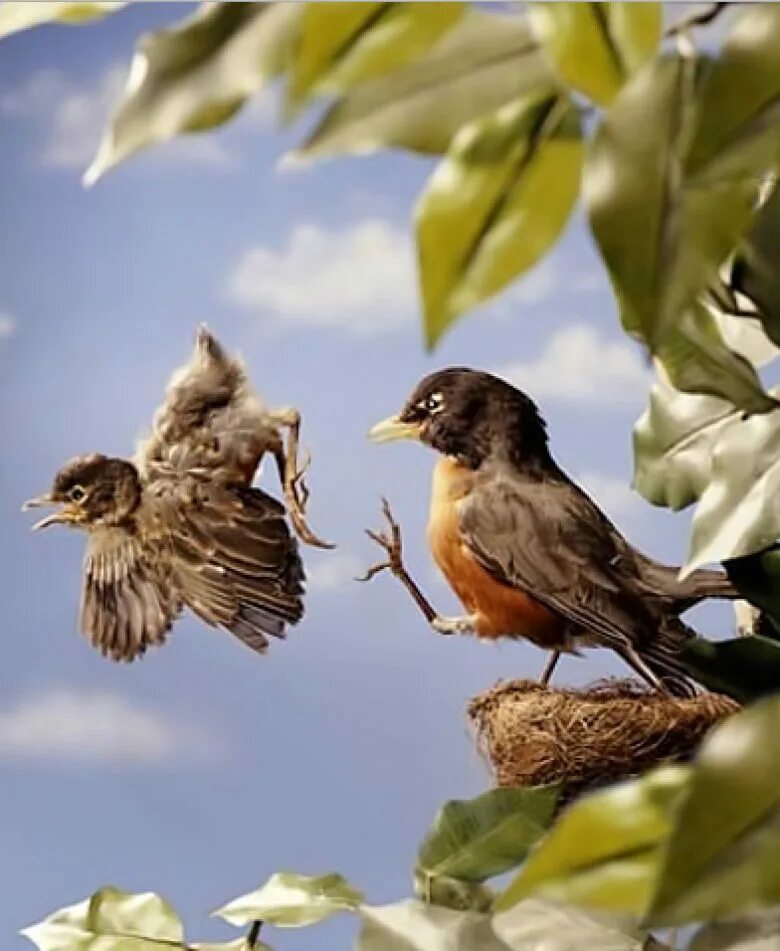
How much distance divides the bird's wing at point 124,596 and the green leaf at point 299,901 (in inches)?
41.0

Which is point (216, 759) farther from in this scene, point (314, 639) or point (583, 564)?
point (583, 564)

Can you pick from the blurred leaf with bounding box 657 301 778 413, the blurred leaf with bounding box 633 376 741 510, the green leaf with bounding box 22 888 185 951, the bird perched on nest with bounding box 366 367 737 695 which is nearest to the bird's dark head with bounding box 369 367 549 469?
the bird perched on nest with bounding box 366 367 737 695

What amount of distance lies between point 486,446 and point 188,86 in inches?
43.9

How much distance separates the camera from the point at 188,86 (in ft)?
0.59

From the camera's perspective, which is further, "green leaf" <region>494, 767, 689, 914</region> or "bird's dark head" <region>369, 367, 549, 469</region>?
"bird's dark head" <region>369, 367, 549, 469</region>

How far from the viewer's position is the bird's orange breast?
4.09 ft

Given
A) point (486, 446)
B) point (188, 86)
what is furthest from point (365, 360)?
point (188, 86)

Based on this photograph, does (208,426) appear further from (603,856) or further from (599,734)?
(603,856)

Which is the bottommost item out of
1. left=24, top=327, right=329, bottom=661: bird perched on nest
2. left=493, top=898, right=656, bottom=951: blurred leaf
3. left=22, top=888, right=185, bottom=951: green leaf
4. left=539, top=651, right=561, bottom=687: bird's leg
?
left=22, top=888, right=185, bottom=951: green leaf

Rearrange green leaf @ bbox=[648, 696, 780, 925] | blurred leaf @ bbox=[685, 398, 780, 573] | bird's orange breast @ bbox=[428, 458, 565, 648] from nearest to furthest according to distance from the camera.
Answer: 1. green leaf @ bbox=[648, 696, 780, 925]
2. blurred leaf @ bbox=[685, 398, 780, 573]
3. bird's orange breast @ bbox=[428, 458, 565, 648]

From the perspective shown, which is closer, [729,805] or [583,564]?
[729,805]

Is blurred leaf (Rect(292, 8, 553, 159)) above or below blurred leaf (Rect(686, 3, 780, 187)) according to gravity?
above

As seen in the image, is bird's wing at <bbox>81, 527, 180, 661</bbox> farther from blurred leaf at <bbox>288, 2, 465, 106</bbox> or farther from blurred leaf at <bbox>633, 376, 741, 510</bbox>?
blurred leaf at <bbox>288, 2, 465, 106</bbox>

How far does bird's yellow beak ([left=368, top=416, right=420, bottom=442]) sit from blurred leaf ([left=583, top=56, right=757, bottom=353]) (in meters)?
1.17
